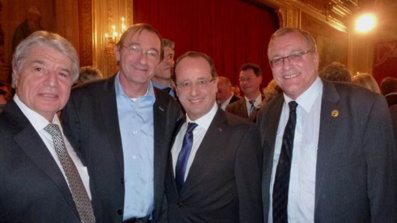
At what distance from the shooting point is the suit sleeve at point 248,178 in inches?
69.1

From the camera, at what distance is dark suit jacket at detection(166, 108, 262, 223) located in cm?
175

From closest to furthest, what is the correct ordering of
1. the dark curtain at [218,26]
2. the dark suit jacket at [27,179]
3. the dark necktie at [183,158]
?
1. the dark suit jacket at [27,179]
2. the dark necktie at [183,158]
3. the dark curtain at [218,26]

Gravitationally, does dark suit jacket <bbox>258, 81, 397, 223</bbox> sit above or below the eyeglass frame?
below

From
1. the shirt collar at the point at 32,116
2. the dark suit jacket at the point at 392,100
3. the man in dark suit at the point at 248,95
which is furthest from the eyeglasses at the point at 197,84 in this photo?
the man in dark suit at the point at 248,95

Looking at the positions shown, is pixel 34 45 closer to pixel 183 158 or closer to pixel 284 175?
pixel 183 158

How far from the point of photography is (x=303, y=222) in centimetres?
177

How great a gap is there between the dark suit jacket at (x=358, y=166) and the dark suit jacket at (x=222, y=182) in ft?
1.10

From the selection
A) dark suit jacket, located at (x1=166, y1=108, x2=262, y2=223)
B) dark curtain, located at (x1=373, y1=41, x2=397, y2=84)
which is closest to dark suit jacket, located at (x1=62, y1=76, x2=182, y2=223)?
dark suit jacket, located at (x1=166, y1=108, x2=262, y2=223)

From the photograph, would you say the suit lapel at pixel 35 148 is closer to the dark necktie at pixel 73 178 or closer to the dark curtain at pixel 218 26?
the dark necktie at pixel 73 178

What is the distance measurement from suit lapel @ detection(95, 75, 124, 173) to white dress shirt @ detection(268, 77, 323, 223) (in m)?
0.89

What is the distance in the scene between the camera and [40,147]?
1.37 metres

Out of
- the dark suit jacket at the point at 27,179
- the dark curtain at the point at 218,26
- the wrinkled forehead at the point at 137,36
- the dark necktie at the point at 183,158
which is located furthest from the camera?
the dark curtain at the point at 218,26

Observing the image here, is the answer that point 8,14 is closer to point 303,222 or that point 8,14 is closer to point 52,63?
point 52,63

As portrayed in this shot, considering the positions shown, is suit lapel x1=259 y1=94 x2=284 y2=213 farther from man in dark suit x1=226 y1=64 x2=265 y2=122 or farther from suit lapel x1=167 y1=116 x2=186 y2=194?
man in dark suit x1=226 y1=64 x2=265 y2=122
